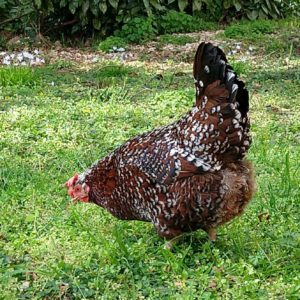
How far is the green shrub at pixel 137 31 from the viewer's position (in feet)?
37.2

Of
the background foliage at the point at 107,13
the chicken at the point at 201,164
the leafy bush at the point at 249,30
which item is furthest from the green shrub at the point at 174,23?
the chicken at the point at 201,164

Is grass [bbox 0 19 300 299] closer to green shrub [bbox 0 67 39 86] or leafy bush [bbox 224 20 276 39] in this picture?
green shrub [bbox 0 67 39 86]

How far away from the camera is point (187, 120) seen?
14.2 ft

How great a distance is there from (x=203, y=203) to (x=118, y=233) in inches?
26.4

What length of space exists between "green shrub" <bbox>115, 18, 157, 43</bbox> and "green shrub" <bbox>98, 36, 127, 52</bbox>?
0.63 ft

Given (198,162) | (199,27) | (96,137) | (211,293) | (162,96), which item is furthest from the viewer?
(199,27)

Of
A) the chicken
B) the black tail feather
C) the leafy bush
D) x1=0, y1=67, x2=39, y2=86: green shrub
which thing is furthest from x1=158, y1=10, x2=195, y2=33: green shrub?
the black tail feather

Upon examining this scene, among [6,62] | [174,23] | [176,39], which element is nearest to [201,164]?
[6,62]

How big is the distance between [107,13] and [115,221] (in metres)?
7.26

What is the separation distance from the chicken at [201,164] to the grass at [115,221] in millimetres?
256

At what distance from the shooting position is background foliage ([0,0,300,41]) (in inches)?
Answer: 454

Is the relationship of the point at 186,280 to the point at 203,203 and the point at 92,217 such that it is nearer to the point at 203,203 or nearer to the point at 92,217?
the point at 203,203

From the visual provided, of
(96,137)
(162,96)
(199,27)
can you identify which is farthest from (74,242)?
(199,27)

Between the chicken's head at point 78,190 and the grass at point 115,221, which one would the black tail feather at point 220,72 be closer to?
the grass at point 115,221
